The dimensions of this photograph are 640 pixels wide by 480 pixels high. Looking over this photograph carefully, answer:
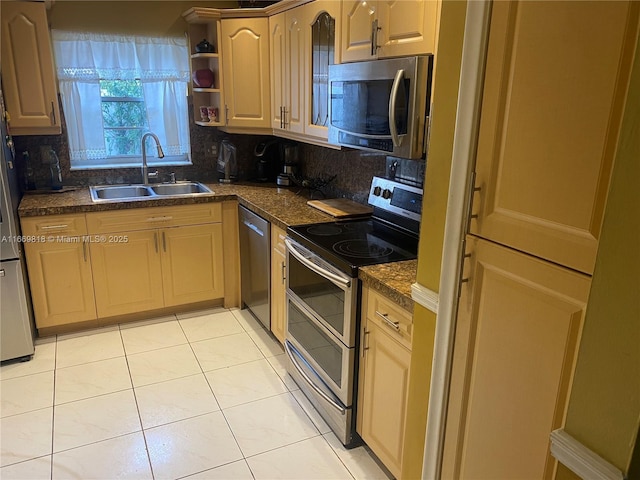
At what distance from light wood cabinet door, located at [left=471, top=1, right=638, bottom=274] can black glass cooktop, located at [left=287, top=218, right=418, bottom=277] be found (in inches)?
34.6

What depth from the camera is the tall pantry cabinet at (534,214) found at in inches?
35.9

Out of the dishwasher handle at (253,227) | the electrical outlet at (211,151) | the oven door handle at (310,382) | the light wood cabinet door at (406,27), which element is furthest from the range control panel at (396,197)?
the electrical outlet at (211,151)

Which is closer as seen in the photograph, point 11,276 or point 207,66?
point 11,276

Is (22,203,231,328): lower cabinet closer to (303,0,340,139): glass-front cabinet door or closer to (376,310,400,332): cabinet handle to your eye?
(303,0,340,139): glass-front cabinet door

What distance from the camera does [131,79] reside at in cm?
354

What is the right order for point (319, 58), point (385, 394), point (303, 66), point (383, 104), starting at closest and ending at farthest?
point (385, 394) < point (383, 104) < point (319, 58) < point (303, 66)

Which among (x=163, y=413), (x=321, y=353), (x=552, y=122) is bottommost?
(x=163, y=413)

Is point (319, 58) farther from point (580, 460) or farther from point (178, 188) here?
point (580, 460)

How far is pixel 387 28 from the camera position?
200 cm

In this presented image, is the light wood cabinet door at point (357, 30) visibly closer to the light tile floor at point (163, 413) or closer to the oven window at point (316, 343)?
the oven window at point (316, 343)

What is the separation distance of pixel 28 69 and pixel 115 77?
0.68 meters

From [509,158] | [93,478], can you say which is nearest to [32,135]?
[93,478]

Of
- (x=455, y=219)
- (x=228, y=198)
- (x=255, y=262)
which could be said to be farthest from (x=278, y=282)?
(x=455, y=219)

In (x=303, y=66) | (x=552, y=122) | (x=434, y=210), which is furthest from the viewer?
(x=303, y=66)
